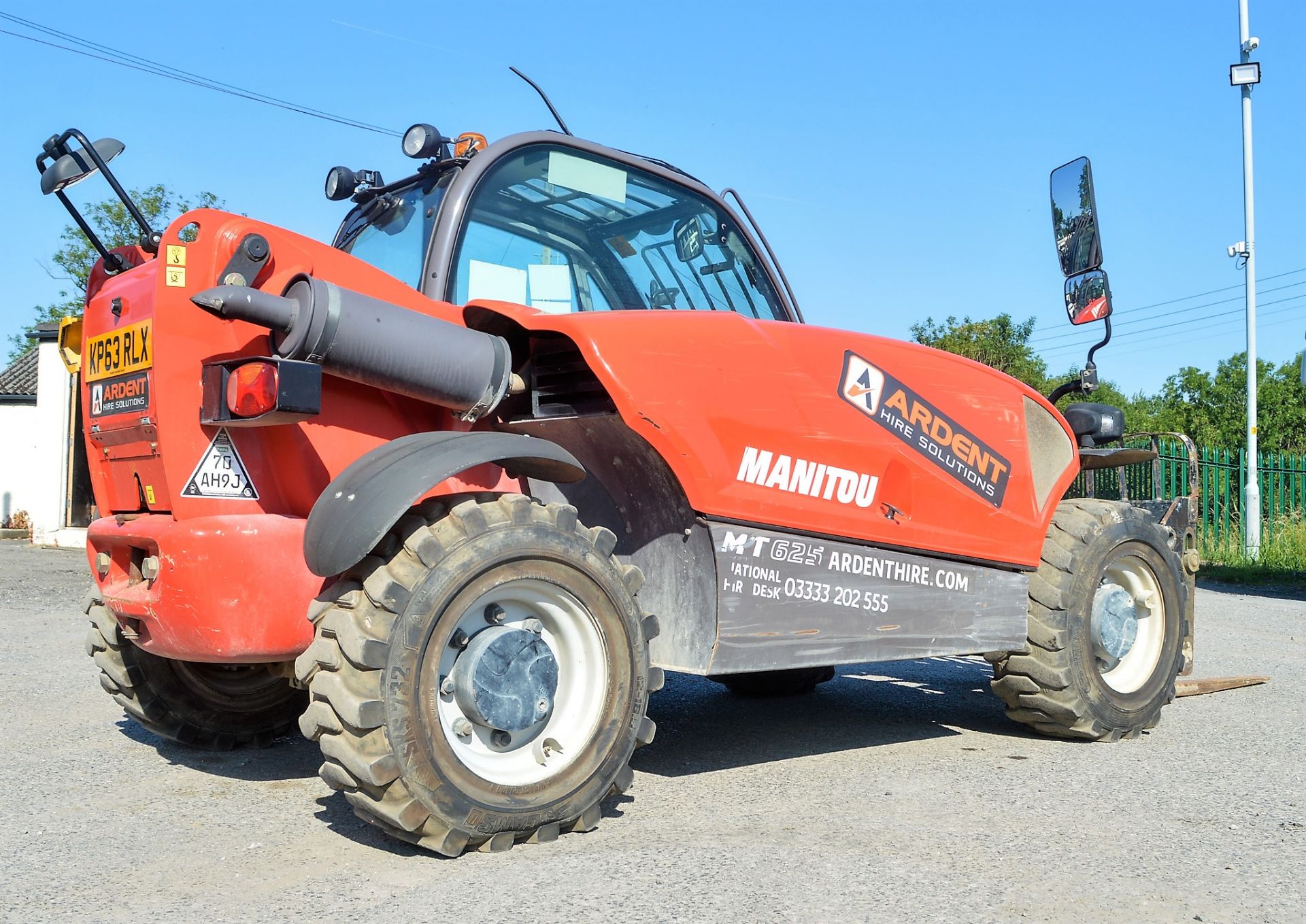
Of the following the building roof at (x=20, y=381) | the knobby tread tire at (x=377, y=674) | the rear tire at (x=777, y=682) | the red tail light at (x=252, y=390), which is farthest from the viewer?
the building roof at (x=20, y=381)

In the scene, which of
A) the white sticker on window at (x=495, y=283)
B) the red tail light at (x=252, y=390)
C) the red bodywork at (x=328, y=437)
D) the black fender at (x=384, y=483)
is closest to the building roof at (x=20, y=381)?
the white sticker on window at (x=495, y=283)

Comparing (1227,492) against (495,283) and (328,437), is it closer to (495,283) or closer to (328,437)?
(495,283)

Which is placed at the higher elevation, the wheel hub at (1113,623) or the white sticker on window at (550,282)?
the white sticker on window at (550,282)

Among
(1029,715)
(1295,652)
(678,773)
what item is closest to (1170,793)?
(1029,715)

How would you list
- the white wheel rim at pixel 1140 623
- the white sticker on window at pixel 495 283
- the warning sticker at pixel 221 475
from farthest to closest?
the white wheel rim at pixel 1140 623, the white sticker on window at pixel 495 283, the warning sticker at pixel 221 475

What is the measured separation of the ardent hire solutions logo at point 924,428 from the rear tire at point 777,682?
1881mm

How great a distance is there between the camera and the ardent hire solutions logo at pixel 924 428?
14.2 feet

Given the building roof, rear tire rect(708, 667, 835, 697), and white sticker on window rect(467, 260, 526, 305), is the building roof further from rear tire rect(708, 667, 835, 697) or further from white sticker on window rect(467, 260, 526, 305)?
white sticker on window rect(467, 260, 526, 305)

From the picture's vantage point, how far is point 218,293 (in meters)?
3.22

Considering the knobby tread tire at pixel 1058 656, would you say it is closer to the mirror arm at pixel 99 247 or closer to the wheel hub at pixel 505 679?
the wheel hub at pixel 505 679

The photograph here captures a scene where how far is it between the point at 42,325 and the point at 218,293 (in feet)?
66.7

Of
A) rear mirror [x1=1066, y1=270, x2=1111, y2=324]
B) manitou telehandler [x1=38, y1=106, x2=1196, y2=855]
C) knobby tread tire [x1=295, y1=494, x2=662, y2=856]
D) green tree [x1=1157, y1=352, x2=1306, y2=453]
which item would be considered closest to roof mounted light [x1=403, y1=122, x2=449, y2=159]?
manitou telehandler [x1=38, y1=106, x2=1196, y2=855]

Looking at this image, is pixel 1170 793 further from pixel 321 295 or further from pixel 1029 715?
pixel 321 295

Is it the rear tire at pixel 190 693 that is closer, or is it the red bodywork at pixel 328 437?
the red bodywork at pixel 328 437
